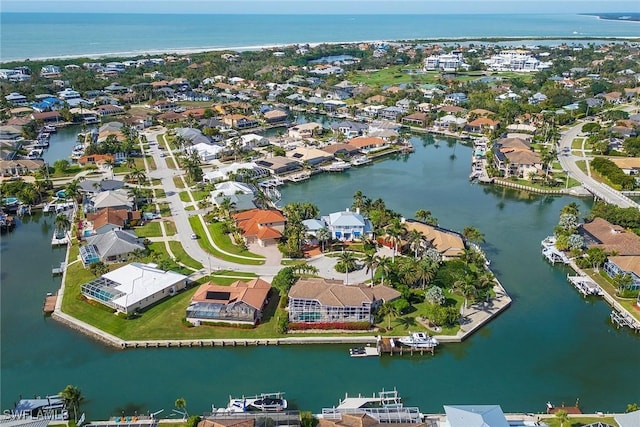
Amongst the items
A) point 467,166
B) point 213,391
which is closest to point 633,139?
point 467,166

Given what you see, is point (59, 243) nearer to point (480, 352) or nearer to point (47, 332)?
point (47, 332)

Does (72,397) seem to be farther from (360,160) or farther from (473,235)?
(360,160)

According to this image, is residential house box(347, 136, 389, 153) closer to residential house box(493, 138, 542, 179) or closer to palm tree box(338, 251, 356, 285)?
residential house box(493, 138, 542, 179)

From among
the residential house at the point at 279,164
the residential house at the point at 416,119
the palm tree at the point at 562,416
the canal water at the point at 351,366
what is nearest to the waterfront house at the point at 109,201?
the canal water at the point at 351,366

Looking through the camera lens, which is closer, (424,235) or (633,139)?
(424,235)

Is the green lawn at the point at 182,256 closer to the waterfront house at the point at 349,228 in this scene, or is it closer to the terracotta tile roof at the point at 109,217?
the terracotta tile roof at the point at 109,217

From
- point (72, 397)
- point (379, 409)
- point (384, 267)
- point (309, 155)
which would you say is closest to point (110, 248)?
point (72, 397)

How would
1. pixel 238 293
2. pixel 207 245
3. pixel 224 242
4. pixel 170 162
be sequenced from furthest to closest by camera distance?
pixel 170 162 → pixel 224 242 → pixel 207 245 → pixel 238 293
